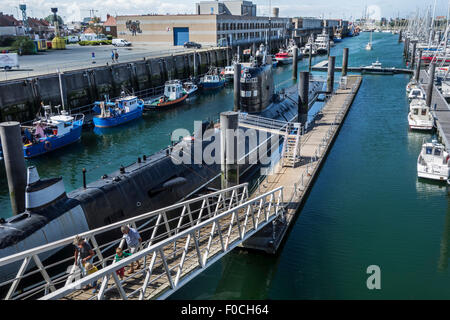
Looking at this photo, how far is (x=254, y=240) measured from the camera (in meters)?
15.4

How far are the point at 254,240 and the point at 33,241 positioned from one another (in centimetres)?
767

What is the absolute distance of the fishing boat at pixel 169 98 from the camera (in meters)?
42.8

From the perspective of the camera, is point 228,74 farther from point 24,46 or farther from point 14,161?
point 14,161

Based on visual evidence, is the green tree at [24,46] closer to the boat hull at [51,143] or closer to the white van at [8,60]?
the white van at [8,60]

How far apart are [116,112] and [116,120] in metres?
0.89

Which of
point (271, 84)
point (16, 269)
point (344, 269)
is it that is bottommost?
point (344, 269)

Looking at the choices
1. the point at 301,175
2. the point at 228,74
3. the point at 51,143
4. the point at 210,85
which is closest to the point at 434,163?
the point at 301,175

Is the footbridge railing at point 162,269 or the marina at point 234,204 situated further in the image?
the marina at point 234,204

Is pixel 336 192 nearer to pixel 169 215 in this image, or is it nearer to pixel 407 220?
pixel 407 220

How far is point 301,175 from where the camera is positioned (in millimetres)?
21094

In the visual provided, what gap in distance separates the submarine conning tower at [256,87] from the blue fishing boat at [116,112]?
531 inches

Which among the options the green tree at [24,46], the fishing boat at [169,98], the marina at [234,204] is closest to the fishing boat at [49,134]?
the marina at [234,204]

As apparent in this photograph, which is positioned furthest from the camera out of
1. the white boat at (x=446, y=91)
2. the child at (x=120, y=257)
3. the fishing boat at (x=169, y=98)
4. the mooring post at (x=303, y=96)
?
the white boat at (x=446, y=91)
